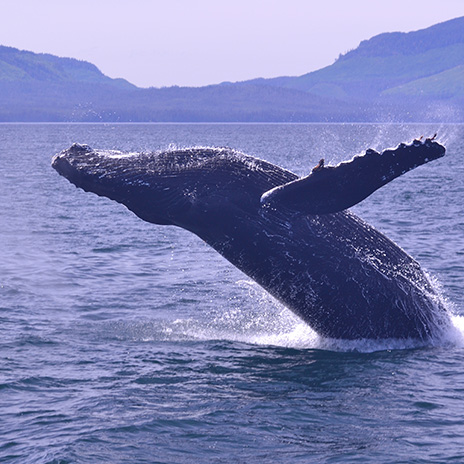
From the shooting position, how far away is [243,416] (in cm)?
900

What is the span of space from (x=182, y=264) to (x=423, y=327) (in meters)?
8.46

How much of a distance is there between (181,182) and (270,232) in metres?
1.23

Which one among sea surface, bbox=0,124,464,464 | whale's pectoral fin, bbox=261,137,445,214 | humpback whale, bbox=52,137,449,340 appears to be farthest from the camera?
humpback whale, bbox=52,137,449,340

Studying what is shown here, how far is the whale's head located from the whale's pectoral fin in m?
0.72

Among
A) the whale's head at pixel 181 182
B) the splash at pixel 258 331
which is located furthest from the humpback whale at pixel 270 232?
the splash at pixel 258 331

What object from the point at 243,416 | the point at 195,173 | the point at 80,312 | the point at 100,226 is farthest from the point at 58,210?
the point at 243,416

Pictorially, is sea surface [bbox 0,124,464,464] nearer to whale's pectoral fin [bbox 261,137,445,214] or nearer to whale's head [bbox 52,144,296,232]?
whale's head [bbox 52,144,296,232]

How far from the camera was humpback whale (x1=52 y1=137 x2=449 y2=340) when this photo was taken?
10.6 meters

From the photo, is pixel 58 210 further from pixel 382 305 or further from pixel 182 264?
pixel 382 305

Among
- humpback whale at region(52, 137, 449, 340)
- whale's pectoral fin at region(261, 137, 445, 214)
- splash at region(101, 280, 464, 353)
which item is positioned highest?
whale's pectoral fin at region(261, 137, 445, 214)

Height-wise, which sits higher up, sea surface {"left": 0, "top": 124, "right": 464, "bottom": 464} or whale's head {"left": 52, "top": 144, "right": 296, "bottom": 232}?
whale's head {"left": 52, "top": 144, "right": 296, "bottom": 232}

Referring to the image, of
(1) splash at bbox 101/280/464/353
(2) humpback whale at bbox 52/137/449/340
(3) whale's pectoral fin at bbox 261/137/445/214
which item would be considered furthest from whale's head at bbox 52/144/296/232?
(1) splash at bbox 101/280/464/353

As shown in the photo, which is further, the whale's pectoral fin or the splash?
the splash

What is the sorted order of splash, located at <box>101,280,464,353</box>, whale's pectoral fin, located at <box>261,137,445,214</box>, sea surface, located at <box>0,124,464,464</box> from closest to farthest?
sea surface, located at <box>0,124,464,464</box>, whale's pectoral fin, located at <box>261,137,445,214</box>, splash, located at <box>101,280,464,353</box>
